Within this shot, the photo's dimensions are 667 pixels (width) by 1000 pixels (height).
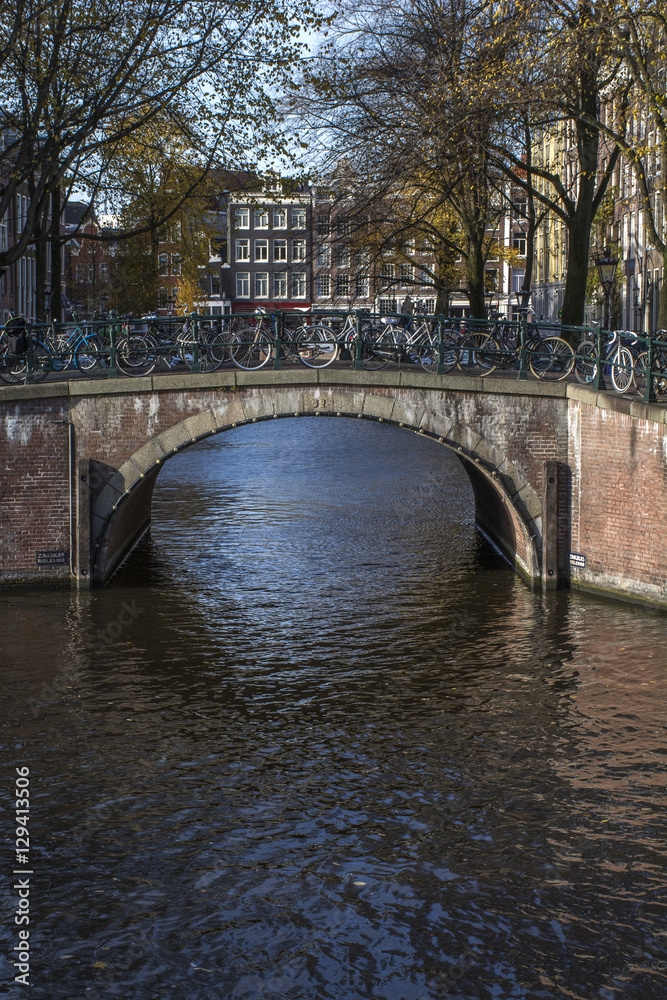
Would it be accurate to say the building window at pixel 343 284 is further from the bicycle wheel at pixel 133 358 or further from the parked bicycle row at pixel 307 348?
the bicycle wheel at pixel 133 358

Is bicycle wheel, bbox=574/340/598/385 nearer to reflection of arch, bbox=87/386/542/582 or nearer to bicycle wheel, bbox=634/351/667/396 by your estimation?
bicycle wheel, bbox=634/351/667/396

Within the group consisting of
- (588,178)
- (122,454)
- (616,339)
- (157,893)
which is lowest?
(157,893)

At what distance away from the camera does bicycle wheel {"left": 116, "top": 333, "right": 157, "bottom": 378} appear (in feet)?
56.1

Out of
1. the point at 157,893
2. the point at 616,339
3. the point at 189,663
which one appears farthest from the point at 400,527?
the point at 157,893

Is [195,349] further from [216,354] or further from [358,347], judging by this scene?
[358,347]

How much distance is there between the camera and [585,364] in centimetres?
1739

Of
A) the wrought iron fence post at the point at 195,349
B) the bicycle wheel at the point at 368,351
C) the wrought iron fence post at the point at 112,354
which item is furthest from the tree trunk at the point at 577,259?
the wrought iron fence post at the point at 112,354

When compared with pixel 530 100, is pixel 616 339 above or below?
below

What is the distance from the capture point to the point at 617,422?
15.6 m

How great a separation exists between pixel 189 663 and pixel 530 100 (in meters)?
10.8

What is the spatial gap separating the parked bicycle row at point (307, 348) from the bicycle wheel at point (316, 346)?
0.05 feet

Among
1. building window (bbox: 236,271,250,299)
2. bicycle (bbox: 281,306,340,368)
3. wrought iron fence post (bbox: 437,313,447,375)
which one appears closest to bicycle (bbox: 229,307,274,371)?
bicycle (bbox: 281,306,340,368)

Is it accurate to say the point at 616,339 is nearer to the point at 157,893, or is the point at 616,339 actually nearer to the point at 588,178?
the point at 588,178

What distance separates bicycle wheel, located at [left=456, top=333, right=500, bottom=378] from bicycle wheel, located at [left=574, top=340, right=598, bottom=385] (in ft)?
3.84
